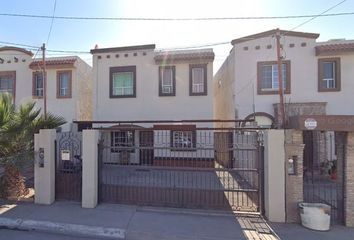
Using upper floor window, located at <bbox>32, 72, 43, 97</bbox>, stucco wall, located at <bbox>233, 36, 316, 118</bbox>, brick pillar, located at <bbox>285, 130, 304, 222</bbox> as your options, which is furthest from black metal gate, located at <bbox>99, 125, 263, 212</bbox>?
upper floor window, located at <bbox>32, 72, 43, 97</bbox>

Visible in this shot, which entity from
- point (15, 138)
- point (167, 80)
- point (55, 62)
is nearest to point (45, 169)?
point (15, 138)

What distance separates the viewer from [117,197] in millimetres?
8688

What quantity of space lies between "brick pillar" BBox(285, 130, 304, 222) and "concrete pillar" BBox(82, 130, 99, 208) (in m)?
5.49

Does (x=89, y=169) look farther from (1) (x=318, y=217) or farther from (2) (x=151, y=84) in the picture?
(2) (x=151, y=84)

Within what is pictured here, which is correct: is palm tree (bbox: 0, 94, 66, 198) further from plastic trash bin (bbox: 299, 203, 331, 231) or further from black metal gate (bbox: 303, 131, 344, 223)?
black metal gate (bbox: 303, 131, 344, 223)

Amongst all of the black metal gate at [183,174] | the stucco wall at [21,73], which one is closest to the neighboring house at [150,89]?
the black metal gate at [183,174]

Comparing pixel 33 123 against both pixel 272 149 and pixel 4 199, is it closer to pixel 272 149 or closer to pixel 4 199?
pixel 4 199

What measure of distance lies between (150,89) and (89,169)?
8.82 m

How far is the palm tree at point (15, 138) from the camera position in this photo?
26.6 ft

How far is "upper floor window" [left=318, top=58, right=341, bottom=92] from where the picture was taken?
560 inches

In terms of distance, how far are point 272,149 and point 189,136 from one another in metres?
8.34

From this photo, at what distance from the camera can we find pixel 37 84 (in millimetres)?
17406

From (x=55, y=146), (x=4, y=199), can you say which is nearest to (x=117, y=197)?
(x=55, y=146)

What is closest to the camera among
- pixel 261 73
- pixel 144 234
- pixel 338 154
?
pixel 144 234
